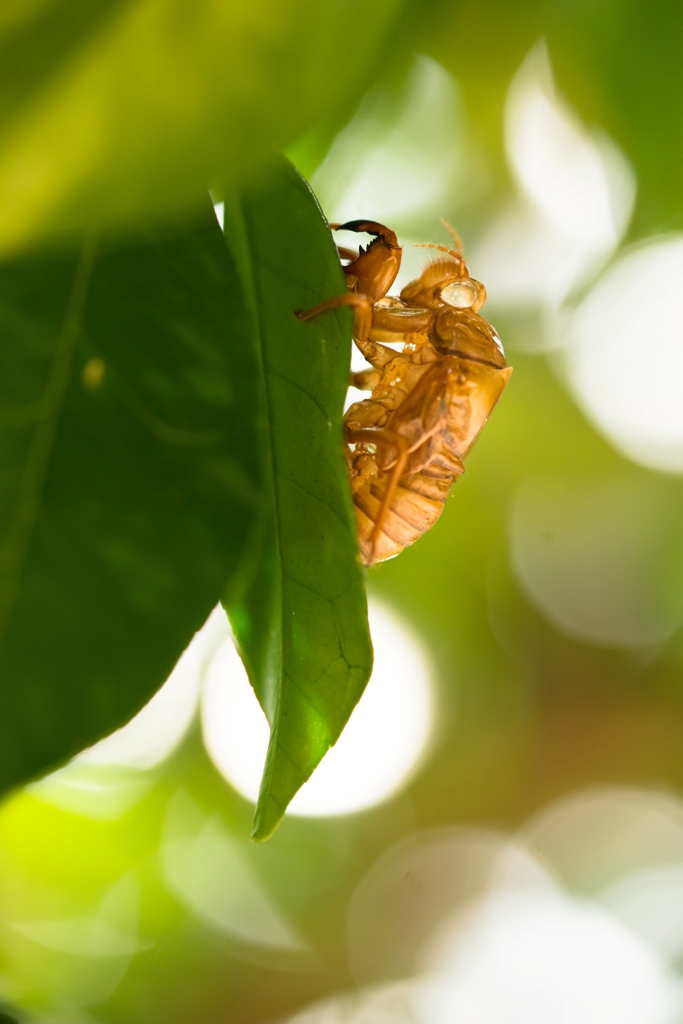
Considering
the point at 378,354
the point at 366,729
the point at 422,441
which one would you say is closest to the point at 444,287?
the point at 378,354

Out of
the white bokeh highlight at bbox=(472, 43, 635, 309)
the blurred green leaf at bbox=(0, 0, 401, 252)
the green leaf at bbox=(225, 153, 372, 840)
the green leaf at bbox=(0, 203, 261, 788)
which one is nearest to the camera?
the blurred green leaf at bbox=(0, 0, 401, 252)

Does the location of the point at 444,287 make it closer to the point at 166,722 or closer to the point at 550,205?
the point at 550,205

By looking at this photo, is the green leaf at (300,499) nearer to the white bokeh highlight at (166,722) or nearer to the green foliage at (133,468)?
the green foliage at (133,468)

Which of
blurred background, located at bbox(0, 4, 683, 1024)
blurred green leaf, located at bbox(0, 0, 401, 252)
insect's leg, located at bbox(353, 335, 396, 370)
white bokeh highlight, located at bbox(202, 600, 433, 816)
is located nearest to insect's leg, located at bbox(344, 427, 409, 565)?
insect's leg, located at bbox(353, 335, 396, 370)

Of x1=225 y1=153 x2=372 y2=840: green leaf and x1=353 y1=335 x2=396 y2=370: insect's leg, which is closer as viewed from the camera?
x1=225 y1=153 x2=372 y2=840: green leaf

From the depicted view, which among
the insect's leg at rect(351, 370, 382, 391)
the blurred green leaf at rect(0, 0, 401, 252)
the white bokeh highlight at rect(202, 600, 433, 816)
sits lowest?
the white bokeh highlight at rect(202, 600, 433, 816)

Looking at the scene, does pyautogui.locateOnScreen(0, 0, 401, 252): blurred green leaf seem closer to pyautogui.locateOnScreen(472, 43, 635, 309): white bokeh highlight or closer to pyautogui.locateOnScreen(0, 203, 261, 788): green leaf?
pyautogui.locateOnScreen(0, 203, 261, 788): green leaf
